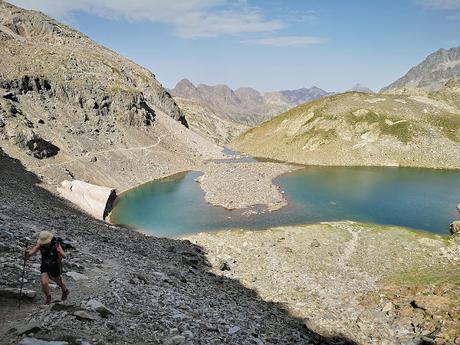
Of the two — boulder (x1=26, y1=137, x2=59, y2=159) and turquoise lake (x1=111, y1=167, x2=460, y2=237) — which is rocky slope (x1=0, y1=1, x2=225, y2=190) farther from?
turquoise lake (x1=111, y1=167, x2=460, y2=237)

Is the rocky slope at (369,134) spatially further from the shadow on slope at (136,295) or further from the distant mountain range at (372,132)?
the shadow on slope at (136,295)

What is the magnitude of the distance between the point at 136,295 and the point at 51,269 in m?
5.72

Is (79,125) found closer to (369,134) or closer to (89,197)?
(89,197)

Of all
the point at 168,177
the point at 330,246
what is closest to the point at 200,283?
the point at 330,246

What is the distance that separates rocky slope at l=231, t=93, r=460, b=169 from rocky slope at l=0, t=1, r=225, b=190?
3013 centimetres

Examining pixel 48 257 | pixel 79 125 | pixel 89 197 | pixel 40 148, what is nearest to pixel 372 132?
pixel 79 125

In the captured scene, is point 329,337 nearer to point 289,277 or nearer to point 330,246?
point 289,277

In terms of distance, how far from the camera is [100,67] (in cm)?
12462

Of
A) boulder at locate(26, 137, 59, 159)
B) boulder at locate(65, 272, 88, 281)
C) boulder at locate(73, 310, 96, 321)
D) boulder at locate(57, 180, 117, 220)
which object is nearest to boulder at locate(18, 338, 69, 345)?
boulder at locate(73, 310, 96, 321)

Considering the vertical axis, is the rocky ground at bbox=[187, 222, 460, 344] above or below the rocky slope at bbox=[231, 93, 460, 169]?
below

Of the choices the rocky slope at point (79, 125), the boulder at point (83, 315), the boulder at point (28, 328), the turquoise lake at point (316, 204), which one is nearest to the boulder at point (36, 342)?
the boulder at point (28, 328)

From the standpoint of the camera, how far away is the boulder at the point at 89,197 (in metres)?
61.1

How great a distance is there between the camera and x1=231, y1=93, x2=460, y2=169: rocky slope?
11306 centimetres

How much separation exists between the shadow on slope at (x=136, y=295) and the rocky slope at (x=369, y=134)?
88064mm
